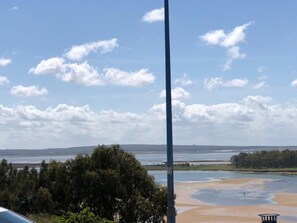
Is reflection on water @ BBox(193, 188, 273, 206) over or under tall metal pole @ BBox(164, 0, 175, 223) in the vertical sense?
under

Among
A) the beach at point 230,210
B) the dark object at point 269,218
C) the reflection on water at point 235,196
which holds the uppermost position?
the dark object at point 269,218

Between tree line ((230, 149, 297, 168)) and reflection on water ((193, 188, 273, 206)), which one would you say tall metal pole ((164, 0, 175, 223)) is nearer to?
reflection on water ((193, 188, 273, 206))

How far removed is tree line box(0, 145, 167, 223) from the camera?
2658 cm

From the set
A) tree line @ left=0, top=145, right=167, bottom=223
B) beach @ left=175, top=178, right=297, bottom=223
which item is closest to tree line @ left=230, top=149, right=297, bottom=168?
beach @ left=175, top=178, right=297, bottom=223

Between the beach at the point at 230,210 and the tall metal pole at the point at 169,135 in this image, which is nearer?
the tall metal pole at the point at 169,135

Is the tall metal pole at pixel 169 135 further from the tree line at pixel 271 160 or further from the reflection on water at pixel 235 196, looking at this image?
the tree line at pixel 271 160

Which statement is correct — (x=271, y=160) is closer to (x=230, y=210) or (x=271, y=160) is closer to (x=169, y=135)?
(x=230, y=210)

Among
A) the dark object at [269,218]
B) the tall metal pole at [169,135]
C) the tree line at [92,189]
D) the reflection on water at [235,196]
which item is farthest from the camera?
the reflection on water at [235,196]

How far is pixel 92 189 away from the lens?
27.5 metres

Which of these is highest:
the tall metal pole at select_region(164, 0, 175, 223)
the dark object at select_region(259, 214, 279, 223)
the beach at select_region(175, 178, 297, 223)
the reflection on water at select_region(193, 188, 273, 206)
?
the tall metal pole at select_region(164, 0, 175, 223)

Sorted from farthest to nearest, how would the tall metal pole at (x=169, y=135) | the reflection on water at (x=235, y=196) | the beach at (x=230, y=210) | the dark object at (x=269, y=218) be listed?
the reflection on water at (x=235, y=196)
the beach at (x=230, y=210)
the dark object at (x=269, y=218)
the tall metal pole at (x=169, y=135)

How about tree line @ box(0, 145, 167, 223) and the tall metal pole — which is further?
tree line @ box(0, 145, 167, 223)

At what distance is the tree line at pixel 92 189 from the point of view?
26.6 m

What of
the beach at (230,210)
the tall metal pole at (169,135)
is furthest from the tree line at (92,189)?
the beach at (230,210)
